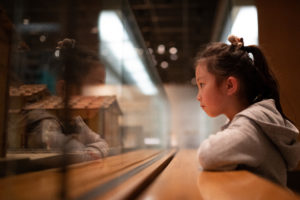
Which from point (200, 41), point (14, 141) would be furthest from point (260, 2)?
point (200, 41)

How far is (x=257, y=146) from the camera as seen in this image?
0.82 m

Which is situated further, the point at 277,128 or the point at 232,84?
the point at 232,84

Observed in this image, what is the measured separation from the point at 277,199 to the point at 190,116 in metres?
3.79

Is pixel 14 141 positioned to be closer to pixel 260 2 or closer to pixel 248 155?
pixel 248 155

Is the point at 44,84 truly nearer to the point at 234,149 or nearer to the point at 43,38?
the point at 43,38

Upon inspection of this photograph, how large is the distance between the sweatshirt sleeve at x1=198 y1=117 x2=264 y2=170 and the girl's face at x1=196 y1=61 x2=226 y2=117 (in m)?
0.20

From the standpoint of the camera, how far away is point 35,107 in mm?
539

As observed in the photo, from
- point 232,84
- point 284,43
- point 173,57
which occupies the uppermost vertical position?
point 173,57

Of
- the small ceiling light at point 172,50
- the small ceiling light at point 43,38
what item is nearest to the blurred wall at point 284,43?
the small ceiling light at point 43,38

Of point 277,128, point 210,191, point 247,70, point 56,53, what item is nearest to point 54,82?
point 56,53

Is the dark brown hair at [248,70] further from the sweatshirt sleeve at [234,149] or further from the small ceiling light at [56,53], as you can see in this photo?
the small ceiling light at [56,53]

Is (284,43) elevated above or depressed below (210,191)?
above

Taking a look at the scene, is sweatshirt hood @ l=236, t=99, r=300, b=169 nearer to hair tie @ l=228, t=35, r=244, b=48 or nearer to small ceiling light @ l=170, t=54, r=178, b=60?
hair tie @ l=228, t=35, r=244, b=48

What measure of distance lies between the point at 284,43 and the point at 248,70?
147mm
